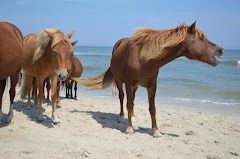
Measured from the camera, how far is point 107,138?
184 inches

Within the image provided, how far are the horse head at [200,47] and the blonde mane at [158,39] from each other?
50mm

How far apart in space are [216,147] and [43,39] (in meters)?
3.70

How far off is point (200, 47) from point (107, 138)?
2.19 metres

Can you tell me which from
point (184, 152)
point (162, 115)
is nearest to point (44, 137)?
point (184, 152)

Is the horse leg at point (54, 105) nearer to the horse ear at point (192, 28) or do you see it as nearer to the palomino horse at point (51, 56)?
the palomino horse at point (51, 56)

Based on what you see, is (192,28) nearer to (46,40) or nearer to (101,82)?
(46,40)

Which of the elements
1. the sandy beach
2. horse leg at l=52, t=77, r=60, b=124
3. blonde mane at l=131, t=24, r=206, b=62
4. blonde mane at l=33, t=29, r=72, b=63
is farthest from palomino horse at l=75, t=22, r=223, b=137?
horse leg at l=52, t=77, r=60, b=124

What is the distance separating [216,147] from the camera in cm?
465

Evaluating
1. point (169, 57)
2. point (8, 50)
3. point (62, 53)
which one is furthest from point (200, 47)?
point (8, 50)

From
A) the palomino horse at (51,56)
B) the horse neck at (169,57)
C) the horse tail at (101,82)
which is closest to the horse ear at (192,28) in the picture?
the horse neck at (169,57)

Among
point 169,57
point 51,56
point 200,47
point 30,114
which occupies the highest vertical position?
point 200,47

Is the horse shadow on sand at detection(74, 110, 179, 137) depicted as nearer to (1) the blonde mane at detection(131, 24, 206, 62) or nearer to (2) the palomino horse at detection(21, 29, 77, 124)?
(2) the palomino horse at detection(21, 29, 77, 124)

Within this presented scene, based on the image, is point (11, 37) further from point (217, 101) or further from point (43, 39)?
point (217, 101)

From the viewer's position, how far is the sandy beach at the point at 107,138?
3793 mm
